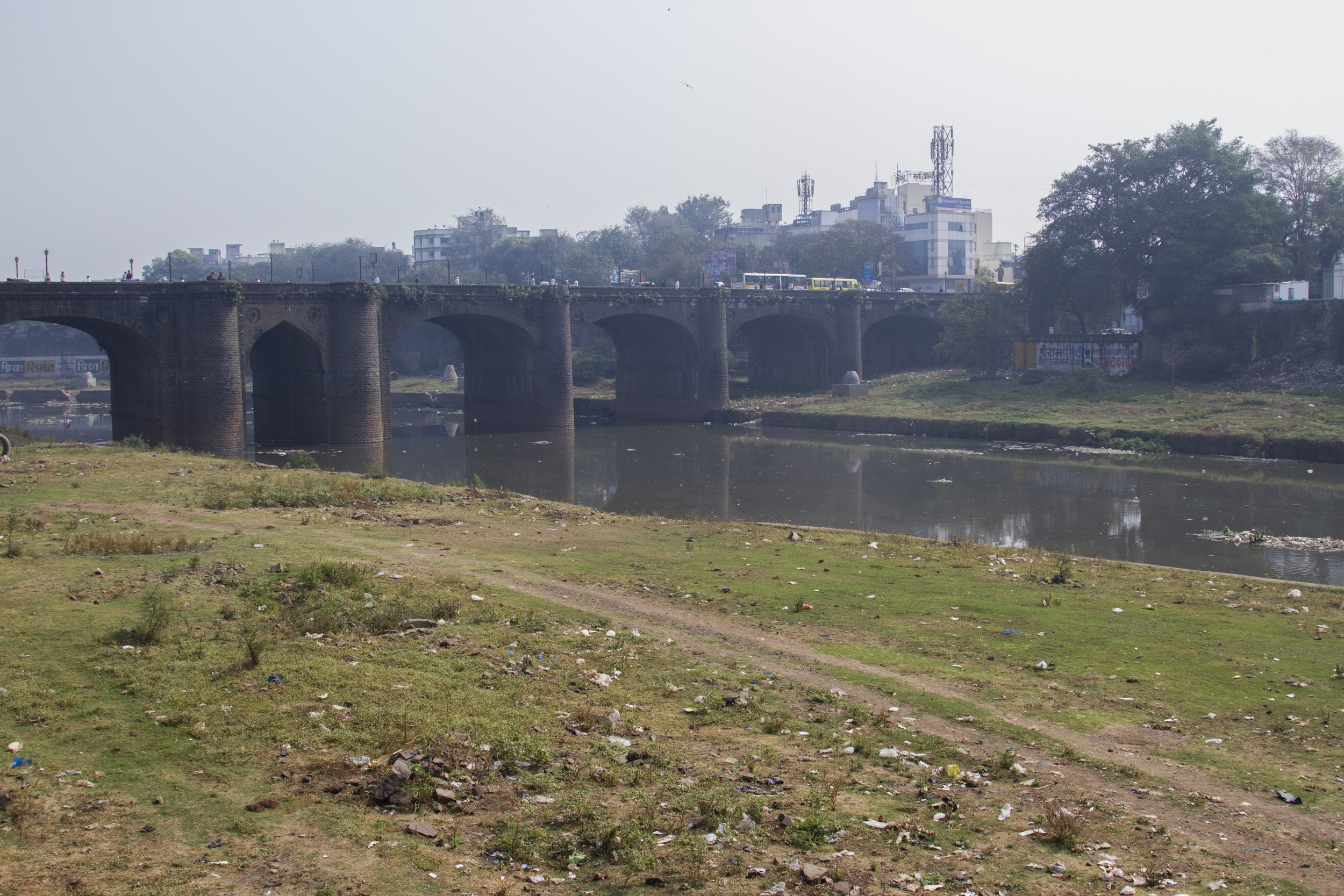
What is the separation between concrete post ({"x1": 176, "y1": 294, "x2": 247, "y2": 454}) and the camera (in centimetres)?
3972

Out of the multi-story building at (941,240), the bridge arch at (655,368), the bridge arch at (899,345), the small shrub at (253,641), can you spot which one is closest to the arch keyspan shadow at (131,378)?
the bridge arch at (655,368)

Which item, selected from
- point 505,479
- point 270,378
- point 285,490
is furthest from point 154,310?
point 285,490

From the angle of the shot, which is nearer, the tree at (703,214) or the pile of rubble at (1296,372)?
the pile of rubble at (1296,372)

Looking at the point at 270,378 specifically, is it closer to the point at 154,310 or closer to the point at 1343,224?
the point at 154,310

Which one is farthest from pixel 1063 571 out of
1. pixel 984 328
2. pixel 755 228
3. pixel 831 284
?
pixel 755 228

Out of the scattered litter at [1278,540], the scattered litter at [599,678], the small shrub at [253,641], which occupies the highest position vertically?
the small shrub at [253,641]

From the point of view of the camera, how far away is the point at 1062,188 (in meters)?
57.1

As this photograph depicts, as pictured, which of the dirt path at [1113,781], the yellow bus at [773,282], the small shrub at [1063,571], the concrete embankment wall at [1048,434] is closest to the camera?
the dirt path at [1113,781]

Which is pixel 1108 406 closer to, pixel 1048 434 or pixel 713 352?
pixel 1048 434

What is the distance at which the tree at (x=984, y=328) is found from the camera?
5897 cm

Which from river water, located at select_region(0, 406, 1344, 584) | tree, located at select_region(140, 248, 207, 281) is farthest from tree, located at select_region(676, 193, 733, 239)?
river water, located at select_region(0, 406, 1344, 584)

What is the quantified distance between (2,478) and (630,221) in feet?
421

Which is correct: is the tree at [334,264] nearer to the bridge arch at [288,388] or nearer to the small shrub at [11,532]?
the bridge arch at [288,388]

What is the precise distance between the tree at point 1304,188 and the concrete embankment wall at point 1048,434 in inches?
812
